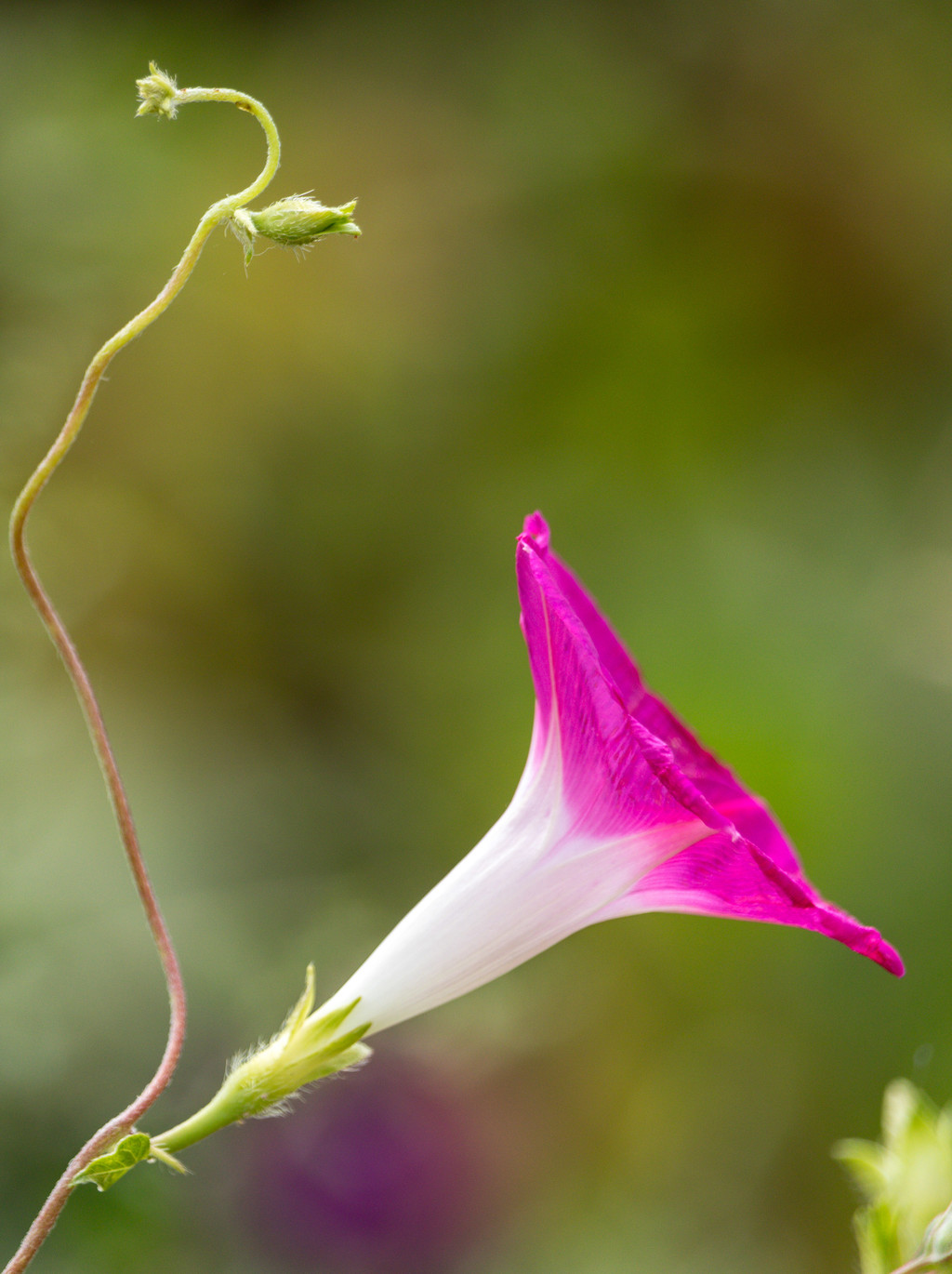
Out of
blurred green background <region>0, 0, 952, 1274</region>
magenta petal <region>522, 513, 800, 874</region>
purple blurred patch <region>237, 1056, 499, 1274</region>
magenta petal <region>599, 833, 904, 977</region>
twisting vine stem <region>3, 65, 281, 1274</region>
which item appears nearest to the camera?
twisting vine stem <region>3, 65, 281, 1274</region>

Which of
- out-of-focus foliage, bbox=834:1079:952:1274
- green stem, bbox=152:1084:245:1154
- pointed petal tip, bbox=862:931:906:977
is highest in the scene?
pointed petal tip, bbox=862:931:906:977

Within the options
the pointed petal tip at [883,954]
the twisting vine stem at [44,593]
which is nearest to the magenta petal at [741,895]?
the pointed petal tip at [883,954]

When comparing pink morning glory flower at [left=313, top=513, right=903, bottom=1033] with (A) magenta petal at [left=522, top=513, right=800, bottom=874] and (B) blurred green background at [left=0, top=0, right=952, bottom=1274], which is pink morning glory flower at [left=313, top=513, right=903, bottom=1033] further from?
(B) blurred green background at [left=0, top=0, right=952, bottom=1274]

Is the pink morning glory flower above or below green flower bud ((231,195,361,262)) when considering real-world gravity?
below

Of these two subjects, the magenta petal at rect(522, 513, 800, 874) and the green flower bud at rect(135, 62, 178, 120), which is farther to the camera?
the magenta petal at rect(522, 513, 800, 874)

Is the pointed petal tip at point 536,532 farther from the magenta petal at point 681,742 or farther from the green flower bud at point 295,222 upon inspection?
the green flower bud at point 295,222

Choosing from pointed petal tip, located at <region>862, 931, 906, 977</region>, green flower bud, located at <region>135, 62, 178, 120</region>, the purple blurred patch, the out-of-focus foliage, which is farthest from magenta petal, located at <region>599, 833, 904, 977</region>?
the purple blurred patch

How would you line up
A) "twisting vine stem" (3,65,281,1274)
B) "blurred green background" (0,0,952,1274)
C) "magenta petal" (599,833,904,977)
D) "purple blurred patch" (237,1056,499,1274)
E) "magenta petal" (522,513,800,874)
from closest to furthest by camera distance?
"twisting vine stem" (3,65,281,1274) < "magenta petal" (599,833,904,977) < "magenta petal" (522,513,800,874) < "purple blurred patch" (237,1056,499,1274) < "blurred green background" (0,0,952,1274)
